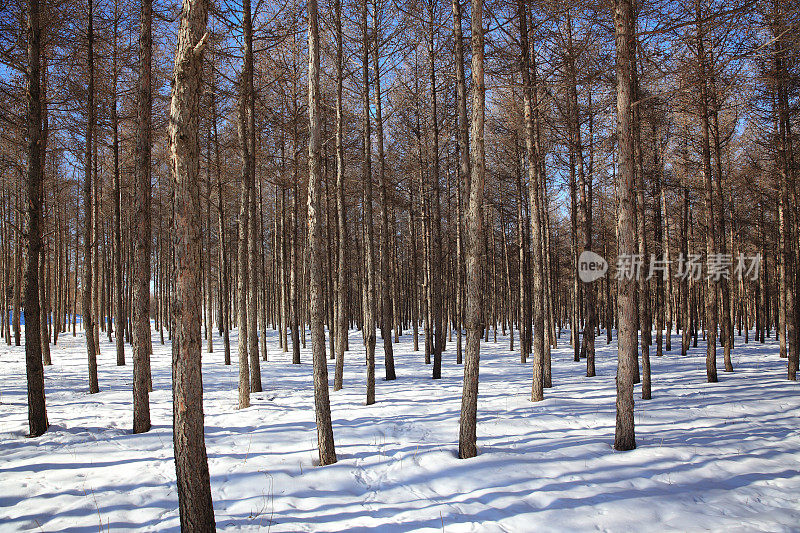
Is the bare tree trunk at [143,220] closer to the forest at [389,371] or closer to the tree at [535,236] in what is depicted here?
the forest at [389,371]

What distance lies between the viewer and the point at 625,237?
6.54 metres

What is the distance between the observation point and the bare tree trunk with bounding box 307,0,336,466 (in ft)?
19.3

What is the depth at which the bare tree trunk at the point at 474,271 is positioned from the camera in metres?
5.93

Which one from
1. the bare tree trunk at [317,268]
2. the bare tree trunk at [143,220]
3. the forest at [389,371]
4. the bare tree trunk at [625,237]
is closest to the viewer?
the forest at [389,371]

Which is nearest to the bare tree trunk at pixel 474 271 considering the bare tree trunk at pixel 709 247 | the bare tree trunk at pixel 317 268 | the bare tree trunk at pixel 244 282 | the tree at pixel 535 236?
the bare tree trunk at pixel 317 268

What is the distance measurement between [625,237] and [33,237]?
974 cm

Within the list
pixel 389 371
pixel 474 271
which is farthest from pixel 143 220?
pixel 389 371

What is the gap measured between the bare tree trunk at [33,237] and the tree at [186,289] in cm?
499

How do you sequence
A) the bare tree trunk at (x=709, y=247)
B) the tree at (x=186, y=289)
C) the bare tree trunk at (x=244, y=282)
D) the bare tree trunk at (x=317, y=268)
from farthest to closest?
the bare tree trunk at (x=709, y=247) → the bare tree trunk at (x=244, y=282) → the bare tree trunk at (x=317, y=268) → the tree at (x=186, y=289)

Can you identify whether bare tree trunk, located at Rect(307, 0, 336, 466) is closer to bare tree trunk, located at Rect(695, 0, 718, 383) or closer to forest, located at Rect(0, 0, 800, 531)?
forest, located at Rect(0, 0, 800, 531)

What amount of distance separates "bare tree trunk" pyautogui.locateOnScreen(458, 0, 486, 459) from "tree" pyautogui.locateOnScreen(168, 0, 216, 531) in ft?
11.5

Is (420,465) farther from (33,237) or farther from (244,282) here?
(33,237)

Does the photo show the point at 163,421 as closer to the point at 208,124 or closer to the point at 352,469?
the point at 352,469

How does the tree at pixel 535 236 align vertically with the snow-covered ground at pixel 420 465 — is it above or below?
above
